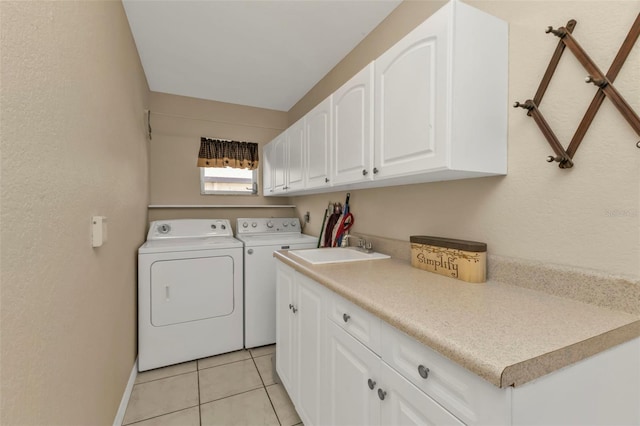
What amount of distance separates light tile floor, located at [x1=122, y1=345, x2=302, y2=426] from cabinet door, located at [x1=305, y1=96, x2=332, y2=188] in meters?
1.47

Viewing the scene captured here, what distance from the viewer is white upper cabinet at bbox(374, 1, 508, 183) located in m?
1.06

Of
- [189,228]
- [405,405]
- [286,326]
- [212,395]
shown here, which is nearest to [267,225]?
[189,228]

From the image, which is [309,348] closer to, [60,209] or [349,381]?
[349,381]

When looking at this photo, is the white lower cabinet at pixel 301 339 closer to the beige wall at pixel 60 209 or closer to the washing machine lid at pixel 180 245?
the washing machine lid at pixel 180 245

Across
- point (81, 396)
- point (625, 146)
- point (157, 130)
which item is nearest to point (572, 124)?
point (625, 146)

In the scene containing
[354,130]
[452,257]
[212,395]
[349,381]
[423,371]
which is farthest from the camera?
[212,395]

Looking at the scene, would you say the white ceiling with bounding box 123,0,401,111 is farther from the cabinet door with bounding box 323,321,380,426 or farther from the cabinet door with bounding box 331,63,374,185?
the cabinet door with bounding box 323,321,380,426

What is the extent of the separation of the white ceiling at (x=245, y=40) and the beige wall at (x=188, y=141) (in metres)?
0.23

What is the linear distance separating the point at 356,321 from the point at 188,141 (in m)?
2.86

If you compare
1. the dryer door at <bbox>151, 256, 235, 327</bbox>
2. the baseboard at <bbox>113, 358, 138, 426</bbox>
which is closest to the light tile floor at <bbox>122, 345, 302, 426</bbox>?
the baseboard at <bbox>113, 358, 138, 426</bbox>

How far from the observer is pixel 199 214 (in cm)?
317

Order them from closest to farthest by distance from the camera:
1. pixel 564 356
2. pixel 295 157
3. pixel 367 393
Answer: pixel 564 356
pixel 367 393
pixel 295 157

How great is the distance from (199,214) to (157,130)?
3.21 ft

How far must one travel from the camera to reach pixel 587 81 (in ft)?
2.93
